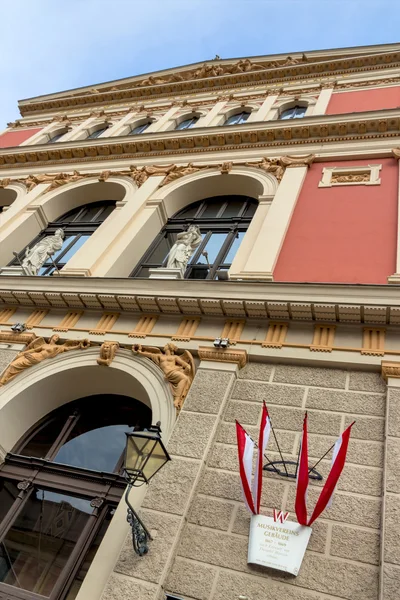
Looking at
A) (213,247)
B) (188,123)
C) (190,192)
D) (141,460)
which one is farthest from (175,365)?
(188,123)

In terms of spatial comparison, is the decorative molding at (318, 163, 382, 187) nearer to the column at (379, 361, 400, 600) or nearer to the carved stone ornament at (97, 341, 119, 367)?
A: the column at (379, 361, 400, 600)

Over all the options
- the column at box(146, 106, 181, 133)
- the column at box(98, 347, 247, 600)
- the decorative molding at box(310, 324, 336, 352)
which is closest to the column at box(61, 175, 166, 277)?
the column at box(98, 347, 247, 600)

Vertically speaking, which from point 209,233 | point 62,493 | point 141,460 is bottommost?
point 141,460

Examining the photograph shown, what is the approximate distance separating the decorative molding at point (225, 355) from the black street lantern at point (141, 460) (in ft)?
6.79

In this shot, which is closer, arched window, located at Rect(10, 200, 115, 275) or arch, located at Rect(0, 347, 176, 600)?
arch, located at Rect(0, 347, 176, 600)

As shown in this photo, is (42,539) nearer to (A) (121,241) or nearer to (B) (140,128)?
(A) (121,241)

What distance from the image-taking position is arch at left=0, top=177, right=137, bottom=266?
12.2 m

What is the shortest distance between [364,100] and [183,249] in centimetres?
950

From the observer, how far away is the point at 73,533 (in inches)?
251

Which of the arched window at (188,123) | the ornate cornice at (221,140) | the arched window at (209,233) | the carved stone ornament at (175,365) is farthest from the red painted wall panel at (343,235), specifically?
the arched window at (188,123)

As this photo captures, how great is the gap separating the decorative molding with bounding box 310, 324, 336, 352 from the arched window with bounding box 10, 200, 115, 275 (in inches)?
269

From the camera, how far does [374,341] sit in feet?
21.1

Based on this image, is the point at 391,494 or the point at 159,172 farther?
the point at 159,172

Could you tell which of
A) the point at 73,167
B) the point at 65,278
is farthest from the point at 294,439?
the point at 73,167
